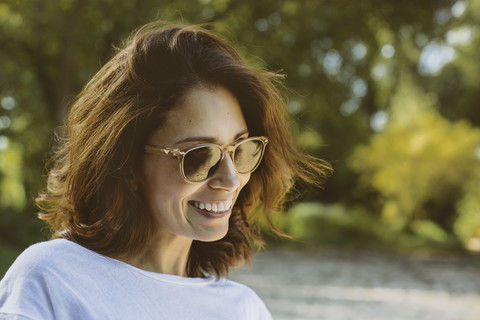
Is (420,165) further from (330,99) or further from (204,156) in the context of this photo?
(204,156)

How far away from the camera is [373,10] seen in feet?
41.8

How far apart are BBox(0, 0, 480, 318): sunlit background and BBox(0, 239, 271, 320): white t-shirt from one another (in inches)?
215

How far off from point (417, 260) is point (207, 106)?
606 inches

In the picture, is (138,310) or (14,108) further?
(14,108)

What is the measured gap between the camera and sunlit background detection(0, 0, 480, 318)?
11969 mm

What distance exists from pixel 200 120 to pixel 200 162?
0.09m

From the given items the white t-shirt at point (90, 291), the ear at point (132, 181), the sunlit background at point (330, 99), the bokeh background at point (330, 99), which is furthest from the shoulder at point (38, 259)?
the bokeh background at point (330, 99)

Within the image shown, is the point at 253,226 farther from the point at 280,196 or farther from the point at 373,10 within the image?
the point at 373,10

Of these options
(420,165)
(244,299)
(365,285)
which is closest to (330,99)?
(365,285)

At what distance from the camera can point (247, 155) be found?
1323 mm

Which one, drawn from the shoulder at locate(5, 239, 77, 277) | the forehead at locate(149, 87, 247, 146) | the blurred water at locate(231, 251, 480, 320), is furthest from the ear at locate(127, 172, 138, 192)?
the blurred water at locate(231, 251, 480, 320)

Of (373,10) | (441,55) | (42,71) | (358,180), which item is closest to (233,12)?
(373,10)

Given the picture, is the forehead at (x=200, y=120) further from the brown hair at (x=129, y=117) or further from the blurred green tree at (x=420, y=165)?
the blurred green tree at (x=420, y=165)

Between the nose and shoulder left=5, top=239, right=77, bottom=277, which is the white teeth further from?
shoulder left=5, top=239, right=77, bottom=277
